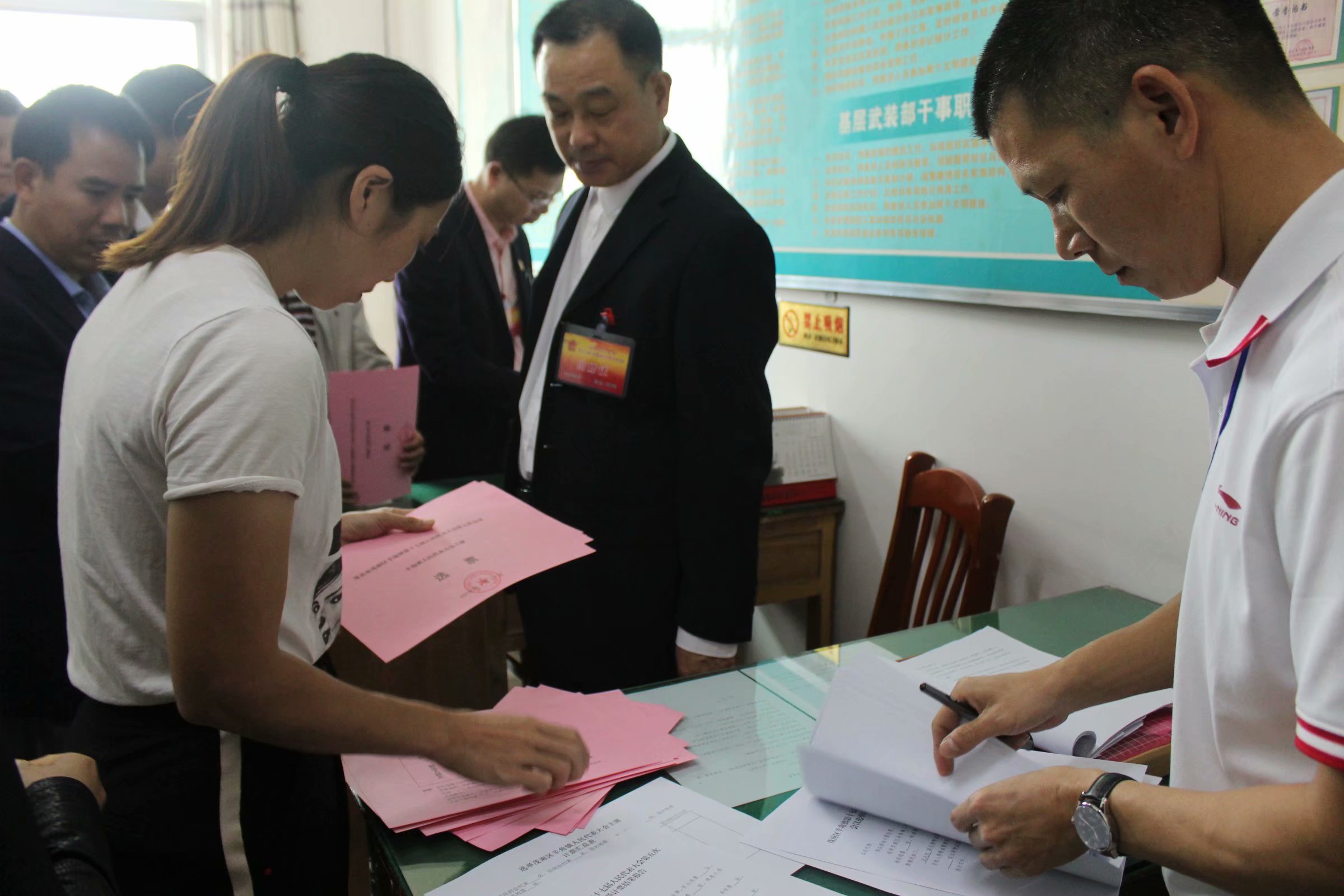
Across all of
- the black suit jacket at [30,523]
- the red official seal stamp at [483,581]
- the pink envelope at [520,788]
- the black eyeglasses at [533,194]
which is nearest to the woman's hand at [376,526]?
the red official seal stamp at [483,581]

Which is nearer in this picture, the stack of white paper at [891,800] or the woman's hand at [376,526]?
the stack of white paper at [891,800]

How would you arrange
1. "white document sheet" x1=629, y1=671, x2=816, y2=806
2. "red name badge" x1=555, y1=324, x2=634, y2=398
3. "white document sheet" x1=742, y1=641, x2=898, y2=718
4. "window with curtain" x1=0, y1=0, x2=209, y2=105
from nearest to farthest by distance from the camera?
"white document sheet" x1=629, y1=671, x2=816, y2=806 → "white document sheet" x1=742, y1=641, x2=898, y2=718 → "red name badge" x1=555, y1=324, x2=634, y2=398 → "window with curtain" x1=0, y1=0, x2=209, y2=105

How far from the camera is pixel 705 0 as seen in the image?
2723 millimetres

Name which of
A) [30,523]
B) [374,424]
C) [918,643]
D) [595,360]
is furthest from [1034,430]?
[30,523]

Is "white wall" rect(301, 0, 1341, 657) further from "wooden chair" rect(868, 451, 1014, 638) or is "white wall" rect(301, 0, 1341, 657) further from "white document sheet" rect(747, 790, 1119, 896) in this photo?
"white document sheet" rect(747, 790, 1119, 896)

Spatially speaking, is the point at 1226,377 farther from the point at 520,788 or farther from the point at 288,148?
the point at 288,148

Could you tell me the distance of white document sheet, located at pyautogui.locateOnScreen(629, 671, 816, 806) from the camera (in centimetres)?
106

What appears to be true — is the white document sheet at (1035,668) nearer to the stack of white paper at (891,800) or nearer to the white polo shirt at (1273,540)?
the stack of white paper at (891,800)

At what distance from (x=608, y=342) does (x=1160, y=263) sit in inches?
38.5

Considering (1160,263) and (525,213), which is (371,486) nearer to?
(525,213)

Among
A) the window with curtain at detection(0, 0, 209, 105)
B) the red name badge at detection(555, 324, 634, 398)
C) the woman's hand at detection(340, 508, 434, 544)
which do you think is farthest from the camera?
the window with curtain at detection(0, 0, 209, 105)

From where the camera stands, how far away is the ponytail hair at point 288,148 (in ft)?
2.96

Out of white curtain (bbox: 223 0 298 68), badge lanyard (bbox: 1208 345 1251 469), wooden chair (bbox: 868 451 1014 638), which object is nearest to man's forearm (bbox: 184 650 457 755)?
badge lanyard (bbox: 1208 345 1251 469)

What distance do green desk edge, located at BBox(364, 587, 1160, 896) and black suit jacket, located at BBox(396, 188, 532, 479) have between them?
4.43 ft
